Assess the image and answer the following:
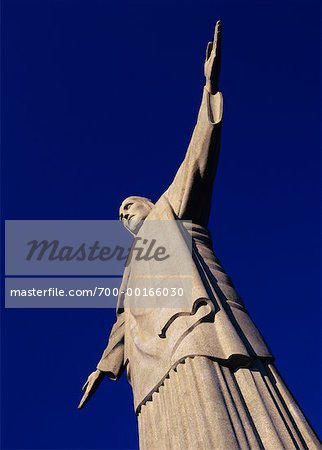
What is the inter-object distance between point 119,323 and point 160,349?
6.17ft

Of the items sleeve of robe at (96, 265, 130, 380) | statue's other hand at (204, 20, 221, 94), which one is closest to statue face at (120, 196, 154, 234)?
sleeve of robe at (96, 265, 130, 380)

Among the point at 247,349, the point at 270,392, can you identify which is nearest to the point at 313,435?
the point at 270,392

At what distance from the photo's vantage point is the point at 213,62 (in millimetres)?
6711

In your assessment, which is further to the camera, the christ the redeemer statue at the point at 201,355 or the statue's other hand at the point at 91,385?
the statue's other hand at the point at 91,385

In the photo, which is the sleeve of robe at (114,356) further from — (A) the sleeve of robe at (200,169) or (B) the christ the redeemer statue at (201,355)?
(A) the sleeve of robe at (200,169)

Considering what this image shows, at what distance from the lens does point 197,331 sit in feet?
17.6

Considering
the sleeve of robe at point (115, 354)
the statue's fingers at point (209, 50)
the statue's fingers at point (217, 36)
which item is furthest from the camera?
the sleeve of robe at point (115, 354)

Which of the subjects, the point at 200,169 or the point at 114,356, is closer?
the point at 200,169

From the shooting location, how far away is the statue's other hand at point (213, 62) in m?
6.64

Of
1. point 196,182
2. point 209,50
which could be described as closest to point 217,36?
point 209,50

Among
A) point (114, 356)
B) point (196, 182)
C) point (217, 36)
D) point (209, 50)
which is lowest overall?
point (114, 356)

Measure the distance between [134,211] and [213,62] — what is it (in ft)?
8.86

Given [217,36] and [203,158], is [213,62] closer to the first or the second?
[217,36]

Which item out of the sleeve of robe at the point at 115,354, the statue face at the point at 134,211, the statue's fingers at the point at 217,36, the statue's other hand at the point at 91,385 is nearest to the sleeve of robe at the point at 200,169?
the statue's fingers at the point at 217,36
